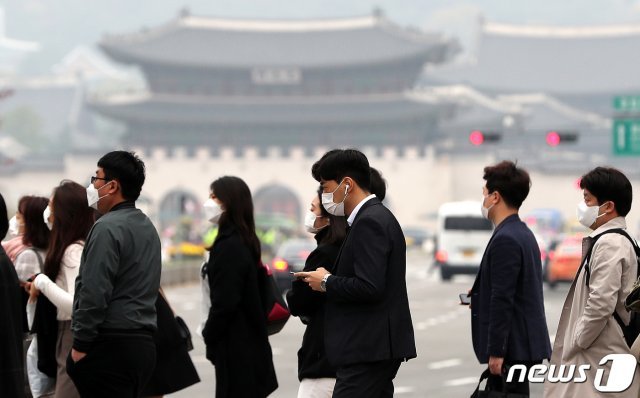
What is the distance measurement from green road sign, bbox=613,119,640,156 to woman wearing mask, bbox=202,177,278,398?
19562mm

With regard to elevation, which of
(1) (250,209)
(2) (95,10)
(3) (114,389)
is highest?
(2) (95,10)

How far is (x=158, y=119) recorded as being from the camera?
200ft

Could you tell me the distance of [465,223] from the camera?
31062mm

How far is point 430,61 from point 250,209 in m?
55.5

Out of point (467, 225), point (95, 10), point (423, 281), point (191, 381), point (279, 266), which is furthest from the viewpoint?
point (95, 10)

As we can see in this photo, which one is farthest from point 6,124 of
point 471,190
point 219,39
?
point 471,190

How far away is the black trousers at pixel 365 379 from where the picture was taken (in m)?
5.85

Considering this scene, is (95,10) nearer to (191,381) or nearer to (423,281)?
(423,281)

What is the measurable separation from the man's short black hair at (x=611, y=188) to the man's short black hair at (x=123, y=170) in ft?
6.69

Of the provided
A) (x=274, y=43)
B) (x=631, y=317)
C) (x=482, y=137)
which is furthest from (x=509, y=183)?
(x=274, y=43)

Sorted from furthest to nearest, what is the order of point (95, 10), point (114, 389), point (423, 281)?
point (95, 10) → point (423, 281) → point (114, 389)

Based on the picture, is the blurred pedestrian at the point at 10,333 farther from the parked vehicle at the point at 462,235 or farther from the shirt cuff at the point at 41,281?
the parked vehicle at the point at 462,235

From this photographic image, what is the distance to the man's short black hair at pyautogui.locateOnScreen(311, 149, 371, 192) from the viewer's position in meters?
5.98

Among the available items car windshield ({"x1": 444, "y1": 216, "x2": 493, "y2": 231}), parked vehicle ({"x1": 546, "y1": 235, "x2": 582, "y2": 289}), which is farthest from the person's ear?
car windshield ({"x1": 444, "y1": 216, "x2": 493, "y2": 231})
